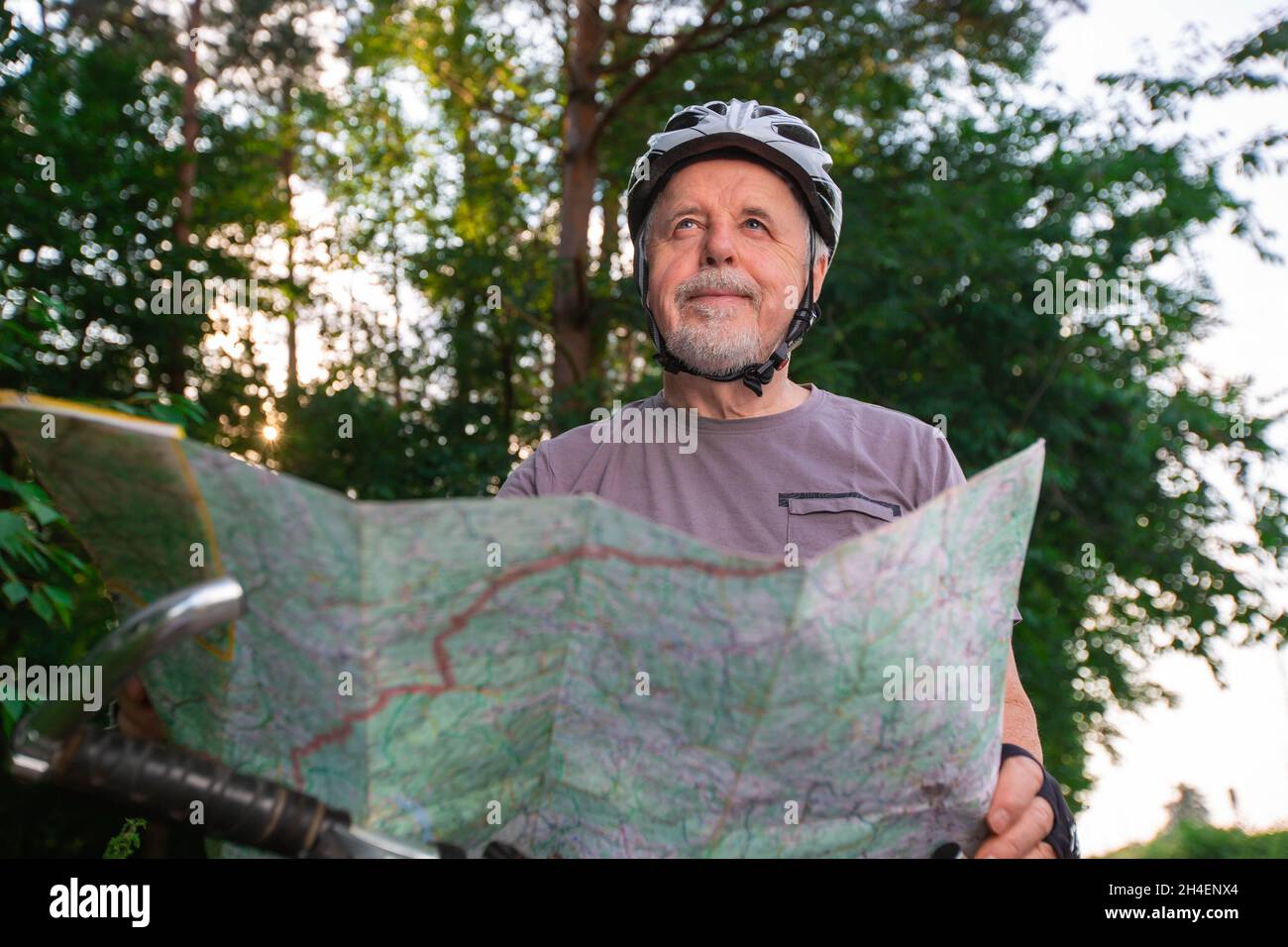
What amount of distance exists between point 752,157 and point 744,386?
1.99 ft

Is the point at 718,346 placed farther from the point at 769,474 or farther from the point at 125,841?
the point at 125,841

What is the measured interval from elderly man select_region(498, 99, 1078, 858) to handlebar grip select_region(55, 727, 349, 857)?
121 centimetres

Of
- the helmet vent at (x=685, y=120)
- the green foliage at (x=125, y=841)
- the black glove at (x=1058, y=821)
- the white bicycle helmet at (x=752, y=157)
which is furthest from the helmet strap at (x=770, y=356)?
the green foliage at (x=125, y=841)

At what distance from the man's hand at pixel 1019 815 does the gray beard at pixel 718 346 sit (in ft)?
4.01

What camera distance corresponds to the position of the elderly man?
7.58 feet

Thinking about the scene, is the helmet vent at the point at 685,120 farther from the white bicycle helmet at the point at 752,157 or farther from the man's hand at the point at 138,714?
the man's hand at the point at 138,714

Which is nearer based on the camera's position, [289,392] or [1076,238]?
[1076,238]

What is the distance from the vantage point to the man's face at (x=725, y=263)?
100 inches

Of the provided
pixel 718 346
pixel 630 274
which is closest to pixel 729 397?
pixel 718 346

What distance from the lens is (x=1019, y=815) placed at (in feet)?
4.95
